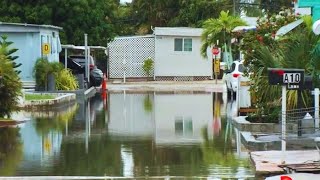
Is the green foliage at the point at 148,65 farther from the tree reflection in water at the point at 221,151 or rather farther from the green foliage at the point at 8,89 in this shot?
the tree reflection in water at the point at 221,151

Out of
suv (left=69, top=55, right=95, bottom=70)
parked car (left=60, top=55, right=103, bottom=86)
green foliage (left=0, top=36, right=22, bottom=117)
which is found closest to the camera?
green foliage (left=0, top=36, right=22, bottom=117)

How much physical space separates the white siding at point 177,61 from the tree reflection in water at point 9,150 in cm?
2853

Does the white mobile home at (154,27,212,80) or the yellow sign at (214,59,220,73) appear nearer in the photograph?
the white mobile home at (154,27,212,80)

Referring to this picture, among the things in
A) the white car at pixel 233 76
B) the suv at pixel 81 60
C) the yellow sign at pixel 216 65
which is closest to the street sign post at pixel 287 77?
the white car at pixel 233 76

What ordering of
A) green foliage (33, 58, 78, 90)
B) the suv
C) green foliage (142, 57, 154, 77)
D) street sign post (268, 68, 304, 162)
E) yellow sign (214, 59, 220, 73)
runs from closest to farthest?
street sign post (268, 68, 304, 162)
green foliage (33, 58, 78, 90)
the suv
green foliage (142, 57, 154, 77)
yellow sign (214, 59, 220, 73)

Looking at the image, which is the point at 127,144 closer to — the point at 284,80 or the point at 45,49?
the point at 284,80

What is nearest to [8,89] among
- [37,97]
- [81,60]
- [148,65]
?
[37,97]

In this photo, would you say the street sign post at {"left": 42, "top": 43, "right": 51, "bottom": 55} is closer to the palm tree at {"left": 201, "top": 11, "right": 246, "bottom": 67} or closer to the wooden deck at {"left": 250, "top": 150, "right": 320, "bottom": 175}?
the palm tree at {"left": 201, "top": 11, "right": 246, "bottom": 67}

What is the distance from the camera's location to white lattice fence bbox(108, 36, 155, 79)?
46.0 meters

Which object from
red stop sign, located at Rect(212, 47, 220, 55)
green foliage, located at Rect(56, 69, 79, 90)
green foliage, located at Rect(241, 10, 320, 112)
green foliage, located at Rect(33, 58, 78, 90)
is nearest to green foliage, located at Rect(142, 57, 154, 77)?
red stop sign, located at Rect(212, 47, 220, 55)

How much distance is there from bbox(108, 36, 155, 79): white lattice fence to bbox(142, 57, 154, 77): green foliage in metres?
0.37

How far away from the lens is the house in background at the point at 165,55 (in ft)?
149

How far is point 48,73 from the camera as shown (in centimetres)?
2956

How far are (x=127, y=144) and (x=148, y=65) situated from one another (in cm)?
3078
